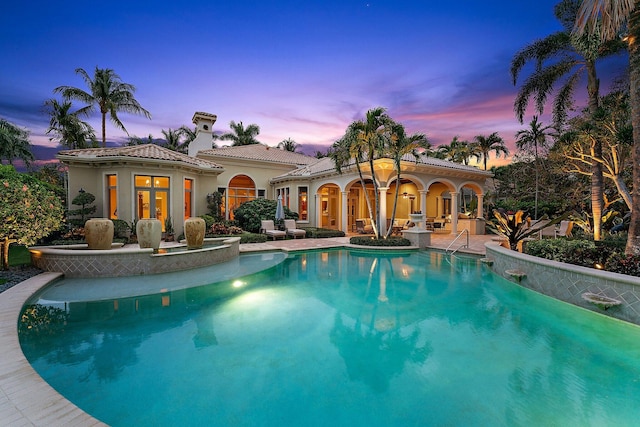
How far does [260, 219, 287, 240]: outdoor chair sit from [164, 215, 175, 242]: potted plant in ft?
16.5

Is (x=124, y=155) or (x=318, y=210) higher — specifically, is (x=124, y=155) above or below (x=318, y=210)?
above

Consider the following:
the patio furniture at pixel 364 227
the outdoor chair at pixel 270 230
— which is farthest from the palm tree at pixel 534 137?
the outdoor chair at pixel 270 230

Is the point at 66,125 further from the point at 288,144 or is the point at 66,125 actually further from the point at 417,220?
the point at 417,220

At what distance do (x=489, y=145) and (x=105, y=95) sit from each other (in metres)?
38.6

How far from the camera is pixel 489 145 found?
109 ft

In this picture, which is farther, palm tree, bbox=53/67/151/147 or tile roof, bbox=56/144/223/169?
palm tree, bbox=53/67/151/147

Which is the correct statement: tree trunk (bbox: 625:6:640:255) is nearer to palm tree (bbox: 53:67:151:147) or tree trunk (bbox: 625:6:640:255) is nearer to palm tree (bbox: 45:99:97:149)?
palm tree (bbox: 53:67:151:147)

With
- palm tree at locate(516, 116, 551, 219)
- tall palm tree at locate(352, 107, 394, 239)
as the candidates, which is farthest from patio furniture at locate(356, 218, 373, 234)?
palm tree at locate(516, 116, 551, 219)

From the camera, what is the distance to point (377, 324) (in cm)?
549

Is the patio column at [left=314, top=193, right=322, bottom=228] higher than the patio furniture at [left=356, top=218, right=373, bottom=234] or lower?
higher

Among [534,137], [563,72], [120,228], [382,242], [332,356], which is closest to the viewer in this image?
[332,356]

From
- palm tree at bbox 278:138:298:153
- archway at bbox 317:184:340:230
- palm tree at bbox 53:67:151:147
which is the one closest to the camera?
palm tree at bbox 53:67:151:147

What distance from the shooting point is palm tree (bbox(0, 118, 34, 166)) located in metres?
20.5

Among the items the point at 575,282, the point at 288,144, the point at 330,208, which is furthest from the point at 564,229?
the point at 288,144
